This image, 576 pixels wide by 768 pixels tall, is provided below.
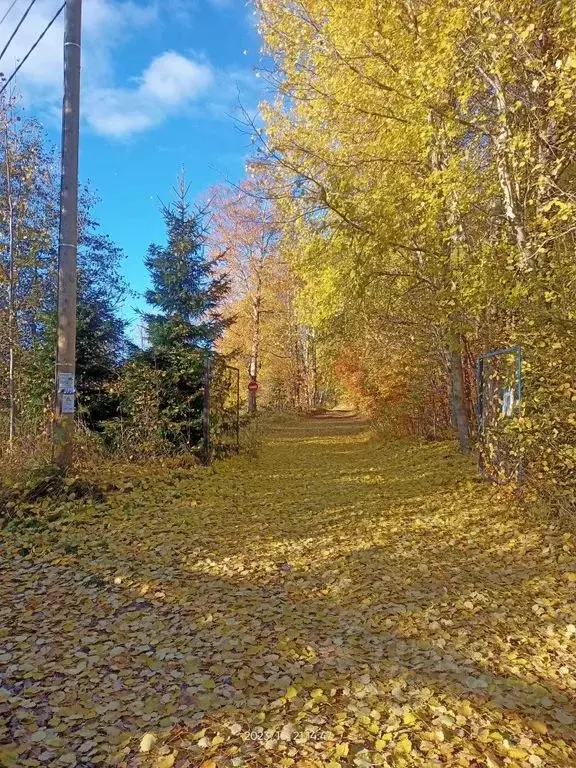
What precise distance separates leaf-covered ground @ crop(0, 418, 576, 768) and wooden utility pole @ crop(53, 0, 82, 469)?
1.16 meters

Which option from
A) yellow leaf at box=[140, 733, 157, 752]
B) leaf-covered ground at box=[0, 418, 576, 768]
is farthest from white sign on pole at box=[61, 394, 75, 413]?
yellow leaf at box=[140, 733, 157, 752]

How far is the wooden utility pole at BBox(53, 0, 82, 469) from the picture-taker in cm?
654

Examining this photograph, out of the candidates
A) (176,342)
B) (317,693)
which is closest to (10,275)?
(176,342)

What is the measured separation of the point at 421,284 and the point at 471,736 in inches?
345

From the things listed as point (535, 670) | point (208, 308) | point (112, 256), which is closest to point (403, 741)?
point (535, 670)

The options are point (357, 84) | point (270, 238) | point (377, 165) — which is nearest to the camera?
point (357, 84)

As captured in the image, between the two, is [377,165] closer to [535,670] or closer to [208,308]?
[208,308]

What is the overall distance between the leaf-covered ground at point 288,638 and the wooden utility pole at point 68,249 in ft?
3.80

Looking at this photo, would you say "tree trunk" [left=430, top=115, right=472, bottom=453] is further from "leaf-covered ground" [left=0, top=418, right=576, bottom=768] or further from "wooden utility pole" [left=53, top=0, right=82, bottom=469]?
"wooden utility pole" [left=53, top=0, right=82, bottom=469]

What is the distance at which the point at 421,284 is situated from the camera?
10227 mm

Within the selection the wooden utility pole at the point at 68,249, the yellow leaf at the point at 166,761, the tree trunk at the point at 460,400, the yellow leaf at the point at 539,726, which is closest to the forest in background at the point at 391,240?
the tree trunk at the point at 460,400

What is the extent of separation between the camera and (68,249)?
662 cm

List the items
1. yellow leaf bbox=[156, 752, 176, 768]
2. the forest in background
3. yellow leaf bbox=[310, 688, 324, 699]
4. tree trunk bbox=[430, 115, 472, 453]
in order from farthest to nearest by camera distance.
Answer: tree trunk bbox=[430, 115, 472, 453] < the forest in background < yellow leaf bbox=[310, 688, 324, 699] < yellow leaf bbox=[156, 752, 176, 768]

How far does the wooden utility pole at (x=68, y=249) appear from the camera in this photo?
6543mm
